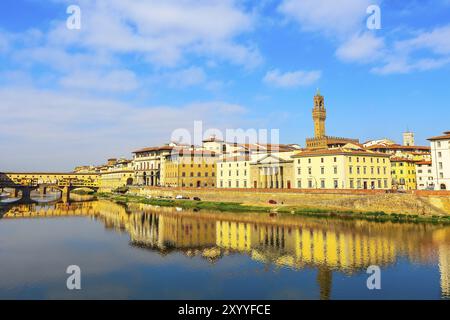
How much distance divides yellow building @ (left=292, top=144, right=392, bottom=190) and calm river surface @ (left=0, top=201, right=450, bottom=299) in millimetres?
15437

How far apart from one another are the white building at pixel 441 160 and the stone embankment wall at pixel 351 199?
14521 millimetres

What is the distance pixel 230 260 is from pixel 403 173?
2348 inches

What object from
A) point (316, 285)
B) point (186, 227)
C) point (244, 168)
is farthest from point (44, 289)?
point (244, 168)

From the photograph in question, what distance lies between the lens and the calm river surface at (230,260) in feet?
72.4

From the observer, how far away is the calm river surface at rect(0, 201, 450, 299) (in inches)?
869

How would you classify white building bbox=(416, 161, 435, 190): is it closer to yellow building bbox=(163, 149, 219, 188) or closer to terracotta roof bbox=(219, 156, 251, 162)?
terracotta roof bbox=(219, 156, 251, 162)

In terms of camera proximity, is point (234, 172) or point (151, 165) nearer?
point (234, 172)

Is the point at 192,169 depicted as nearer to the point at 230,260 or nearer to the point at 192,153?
the point at 192,153

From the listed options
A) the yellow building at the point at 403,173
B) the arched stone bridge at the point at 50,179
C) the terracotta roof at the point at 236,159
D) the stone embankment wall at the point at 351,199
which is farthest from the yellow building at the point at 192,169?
the yellow building at the point at 403,173

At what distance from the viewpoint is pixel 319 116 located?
335 feet

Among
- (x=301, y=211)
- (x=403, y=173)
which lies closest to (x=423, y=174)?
(x=403, y=173)

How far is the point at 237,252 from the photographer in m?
32.8

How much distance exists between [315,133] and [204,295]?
86788mm

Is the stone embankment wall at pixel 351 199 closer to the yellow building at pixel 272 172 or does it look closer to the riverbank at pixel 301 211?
the riverbank at pixel 301 211
